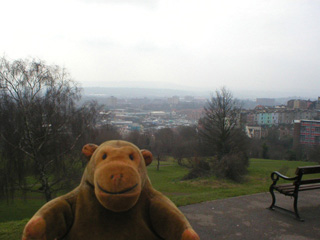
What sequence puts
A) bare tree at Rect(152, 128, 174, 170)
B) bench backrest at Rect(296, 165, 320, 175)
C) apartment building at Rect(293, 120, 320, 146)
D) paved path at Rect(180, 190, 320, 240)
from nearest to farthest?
paved path at Rect(180, 190, 320, 240)
bench backrest at Rect(296, 165, 320, 175)
bare tree at Rect(152, 128, 174, 170)
apartment building at Rect(293, 120, 320, 146)

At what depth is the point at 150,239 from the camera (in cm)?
275

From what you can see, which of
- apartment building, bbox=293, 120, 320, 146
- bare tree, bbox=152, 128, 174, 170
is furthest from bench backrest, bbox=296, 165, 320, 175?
apartment building, bbox=293, 120, 320, 146

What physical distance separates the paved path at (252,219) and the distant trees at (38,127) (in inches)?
384

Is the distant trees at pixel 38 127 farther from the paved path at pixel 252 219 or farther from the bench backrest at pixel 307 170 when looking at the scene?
the bench backrest at pixel 307 170

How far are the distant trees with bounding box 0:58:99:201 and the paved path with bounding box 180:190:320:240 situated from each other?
9.74 metres

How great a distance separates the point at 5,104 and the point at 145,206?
512 inches

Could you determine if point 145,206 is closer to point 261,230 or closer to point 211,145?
point 261,230

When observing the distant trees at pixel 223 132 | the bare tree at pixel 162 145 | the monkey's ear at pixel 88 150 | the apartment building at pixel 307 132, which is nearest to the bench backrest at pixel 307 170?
the monkey's ear at pixel 88 150

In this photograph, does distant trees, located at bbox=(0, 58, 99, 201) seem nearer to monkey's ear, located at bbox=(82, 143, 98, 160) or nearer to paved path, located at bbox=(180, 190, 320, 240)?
paved path, located at bbox=(180, 190, 320, 240)

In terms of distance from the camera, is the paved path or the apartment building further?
the apartment building

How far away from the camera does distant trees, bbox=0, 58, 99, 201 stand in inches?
→ 531

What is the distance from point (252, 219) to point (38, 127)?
12.0 meters

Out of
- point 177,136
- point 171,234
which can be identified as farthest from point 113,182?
point 177,136

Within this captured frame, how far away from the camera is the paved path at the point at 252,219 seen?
5.12m
